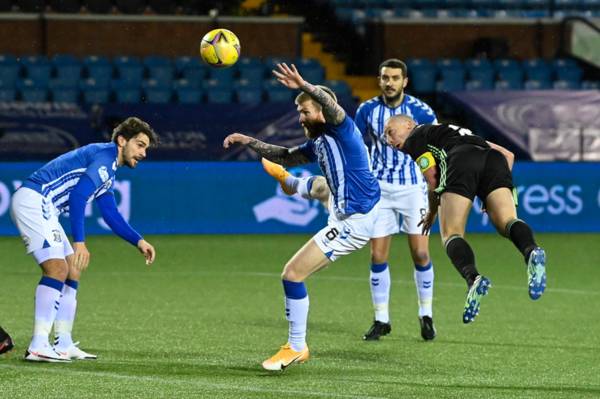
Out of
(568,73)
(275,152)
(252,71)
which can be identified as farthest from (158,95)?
(275,152)

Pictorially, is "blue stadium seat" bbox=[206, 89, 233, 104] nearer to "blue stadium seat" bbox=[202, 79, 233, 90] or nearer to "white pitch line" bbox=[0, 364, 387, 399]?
"blue stadium seat" bbox=[202, 79, 233, 90]

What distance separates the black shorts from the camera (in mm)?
9109

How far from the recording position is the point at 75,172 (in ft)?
28.9

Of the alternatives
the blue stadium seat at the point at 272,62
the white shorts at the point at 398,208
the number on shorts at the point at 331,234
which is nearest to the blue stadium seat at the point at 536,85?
the blue stadium seat at the point at 272,62

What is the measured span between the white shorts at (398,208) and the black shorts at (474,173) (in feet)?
4.61

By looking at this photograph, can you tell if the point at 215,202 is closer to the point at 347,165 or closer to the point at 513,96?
the point at 513,96

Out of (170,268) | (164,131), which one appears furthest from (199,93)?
(170,268)

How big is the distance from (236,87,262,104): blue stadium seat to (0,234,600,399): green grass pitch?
16.8 feet

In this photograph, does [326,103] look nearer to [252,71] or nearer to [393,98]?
[393,98]

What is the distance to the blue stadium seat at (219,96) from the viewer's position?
71.9 ft

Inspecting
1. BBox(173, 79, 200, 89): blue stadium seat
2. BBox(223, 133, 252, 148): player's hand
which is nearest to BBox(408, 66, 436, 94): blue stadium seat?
BBox(173, 79, 200, 89): blue stadium seat

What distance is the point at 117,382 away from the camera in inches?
317

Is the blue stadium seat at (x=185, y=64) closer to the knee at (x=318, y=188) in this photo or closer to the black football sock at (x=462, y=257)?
the knee at (x=318, y=188)

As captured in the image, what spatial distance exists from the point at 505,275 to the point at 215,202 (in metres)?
5.57
